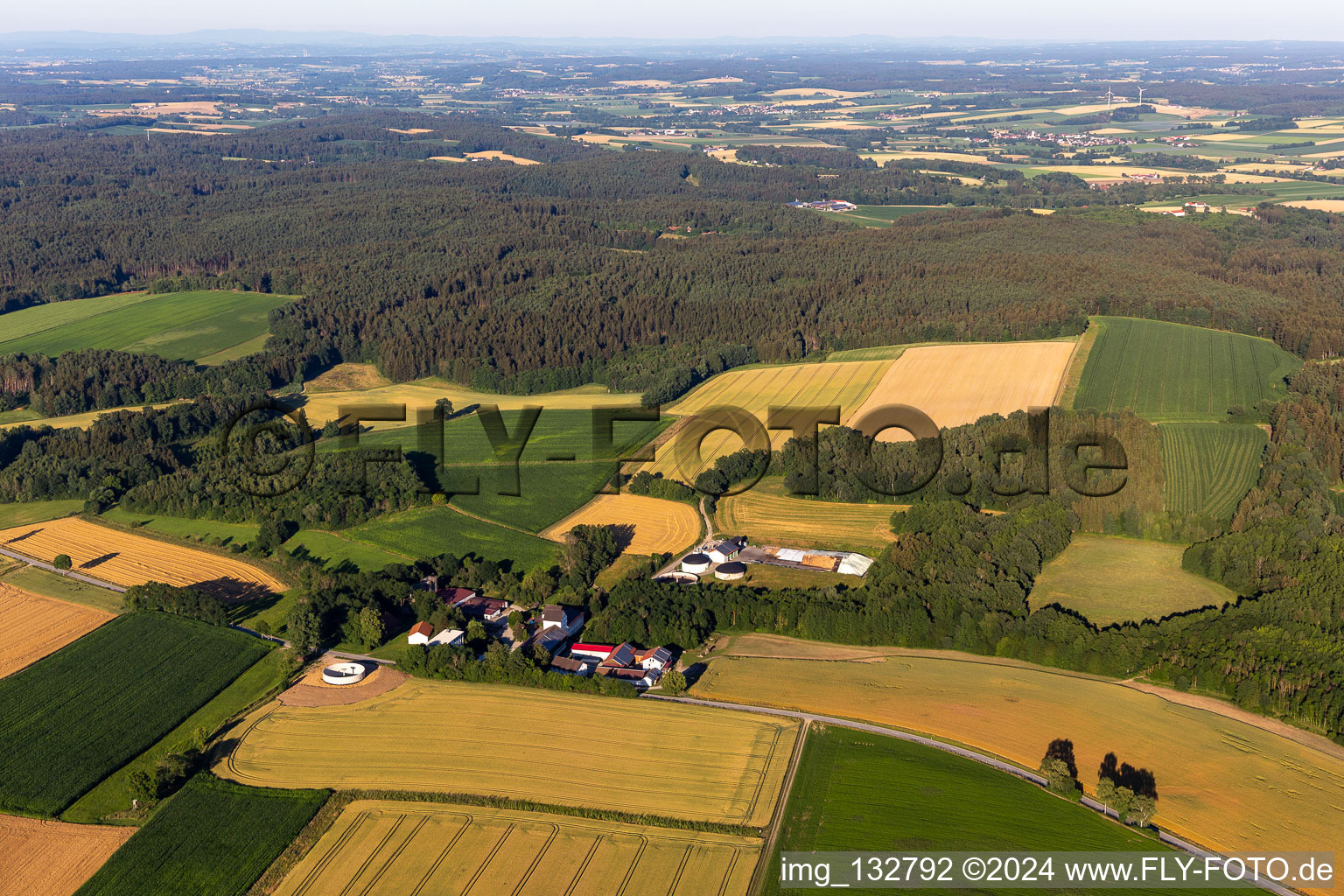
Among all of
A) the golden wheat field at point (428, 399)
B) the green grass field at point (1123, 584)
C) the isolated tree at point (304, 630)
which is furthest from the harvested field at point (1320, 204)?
the isolated tree at point (304, 630)

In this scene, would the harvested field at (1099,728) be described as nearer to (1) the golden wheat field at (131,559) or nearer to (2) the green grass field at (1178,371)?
(1) the golden wheat field at (131,559)

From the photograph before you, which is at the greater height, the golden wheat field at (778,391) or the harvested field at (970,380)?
the harvested field at (970,380)

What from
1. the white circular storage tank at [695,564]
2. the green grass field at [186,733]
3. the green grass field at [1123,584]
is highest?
the green grass field at [1123,584]

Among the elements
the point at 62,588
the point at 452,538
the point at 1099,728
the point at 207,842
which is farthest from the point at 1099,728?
the point at 62,588

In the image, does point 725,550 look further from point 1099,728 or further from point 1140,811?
point 1140,811

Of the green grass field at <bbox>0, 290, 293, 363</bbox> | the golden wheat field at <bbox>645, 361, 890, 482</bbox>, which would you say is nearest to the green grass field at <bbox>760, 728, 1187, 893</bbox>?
the golden wheat field at <bbox>645, 361, 890, 482</bbox>

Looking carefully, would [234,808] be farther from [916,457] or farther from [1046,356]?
[1046,356]

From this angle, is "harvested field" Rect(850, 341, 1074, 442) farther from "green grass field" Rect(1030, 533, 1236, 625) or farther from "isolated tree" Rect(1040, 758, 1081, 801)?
"isolated tree" Rect(1040, 758, 1081, 801)
